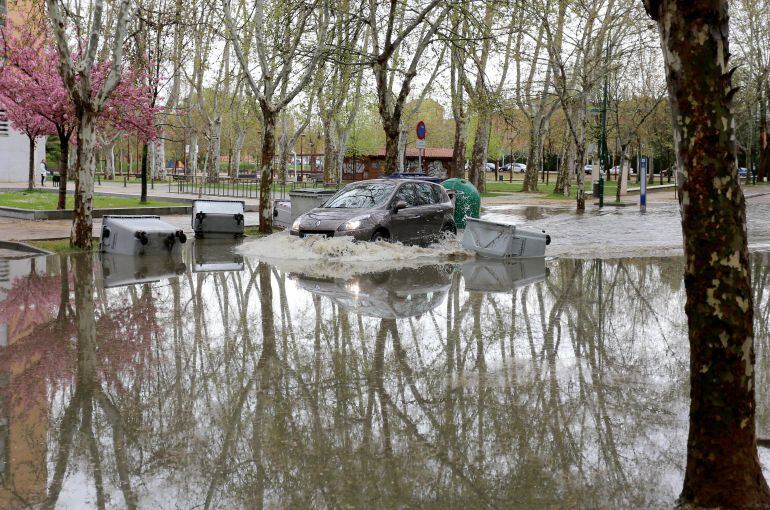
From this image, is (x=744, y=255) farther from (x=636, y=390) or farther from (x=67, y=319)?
(x=67, y=319)

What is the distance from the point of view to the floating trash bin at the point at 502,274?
39.8 feet

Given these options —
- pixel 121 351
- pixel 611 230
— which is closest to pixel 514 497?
pixel 121 351

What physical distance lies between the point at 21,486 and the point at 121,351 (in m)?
3.25

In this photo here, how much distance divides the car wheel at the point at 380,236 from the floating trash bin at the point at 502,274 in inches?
66.8

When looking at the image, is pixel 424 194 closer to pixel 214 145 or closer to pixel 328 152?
pixel 328 152

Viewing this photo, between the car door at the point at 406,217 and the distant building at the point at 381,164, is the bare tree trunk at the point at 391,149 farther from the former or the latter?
the distant building at the point at 381,164

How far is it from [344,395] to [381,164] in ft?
171

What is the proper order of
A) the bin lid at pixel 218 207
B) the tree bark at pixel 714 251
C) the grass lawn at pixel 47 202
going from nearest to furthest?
the tree bark at pixel 714 251 → the bin lid at pixel 218 207 → the grass lawn at pixel 47 202

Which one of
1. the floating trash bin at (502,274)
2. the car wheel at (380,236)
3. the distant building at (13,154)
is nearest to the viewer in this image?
the floating trash bin at (502,274)

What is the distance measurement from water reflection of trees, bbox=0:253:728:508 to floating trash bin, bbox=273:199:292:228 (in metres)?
11.7

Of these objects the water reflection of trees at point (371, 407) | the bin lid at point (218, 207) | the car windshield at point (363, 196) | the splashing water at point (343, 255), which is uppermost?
the car windshield at point (363, 196)

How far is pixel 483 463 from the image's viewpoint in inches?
188

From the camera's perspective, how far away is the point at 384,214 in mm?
15656

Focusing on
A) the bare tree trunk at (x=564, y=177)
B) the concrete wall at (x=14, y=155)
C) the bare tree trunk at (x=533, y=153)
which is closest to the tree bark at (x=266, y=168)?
the bare tree trunk at (x=564, y=177)
